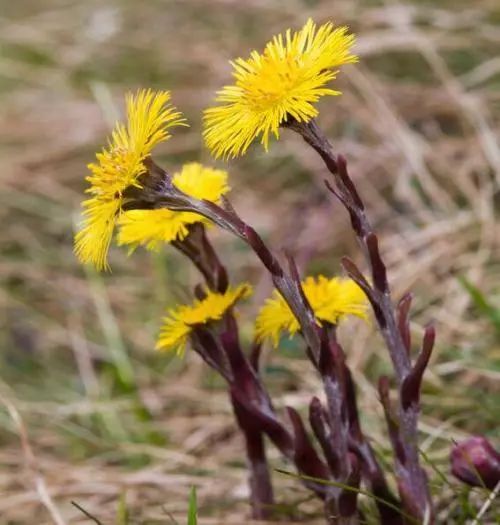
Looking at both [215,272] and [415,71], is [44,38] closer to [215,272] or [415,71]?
[415,71]

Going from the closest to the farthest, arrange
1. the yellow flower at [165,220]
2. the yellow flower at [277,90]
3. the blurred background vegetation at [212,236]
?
the yellow flower at [277,90] < the yellow flower at [165,220] < the blurred background vegetation at [212,236]

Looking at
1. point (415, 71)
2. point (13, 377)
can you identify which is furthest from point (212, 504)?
point (415, 71)

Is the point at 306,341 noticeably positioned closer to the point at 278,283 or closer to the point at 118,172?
the point at 278,283

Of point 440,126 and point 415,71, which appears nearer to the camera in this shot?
point 440,126

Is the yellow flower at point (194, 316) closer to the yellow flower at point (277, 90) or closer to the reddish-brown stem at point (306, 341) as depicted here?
the reddish-brown stem at point (306, 341)

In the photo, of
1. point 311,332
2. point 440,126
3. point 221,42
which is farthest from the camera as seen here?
point 221,42

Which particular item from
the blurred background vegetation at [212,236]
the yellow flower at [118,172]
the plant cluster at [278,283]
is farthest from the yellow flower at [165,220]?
the blurred background vegetation at [212,236]
